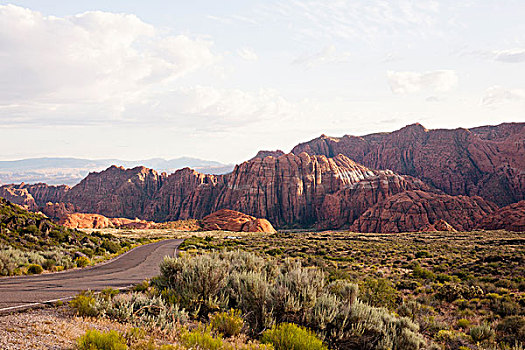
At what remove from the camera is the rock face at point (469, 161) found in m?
131

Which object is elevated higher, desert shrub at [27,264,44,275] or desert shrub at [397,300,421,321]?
desert shrub at [27,264,44,275]

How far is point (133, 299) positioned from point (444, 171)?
179 m

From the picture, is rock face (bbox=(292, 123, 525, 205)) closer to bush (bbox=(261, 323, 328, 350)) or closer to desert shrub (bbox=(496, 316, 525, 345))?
desert shrub (bbox=(496, 316, 525, 345))

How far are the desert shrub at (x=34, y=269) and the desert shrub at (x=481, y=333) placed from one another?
19.8m

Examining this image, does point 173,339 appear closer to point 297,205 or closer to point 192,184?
point 297,205

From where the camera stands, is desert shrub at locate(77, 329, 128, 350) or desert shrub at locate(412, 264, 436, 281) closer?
desert shrub at locate(77, 329, 128, 350)

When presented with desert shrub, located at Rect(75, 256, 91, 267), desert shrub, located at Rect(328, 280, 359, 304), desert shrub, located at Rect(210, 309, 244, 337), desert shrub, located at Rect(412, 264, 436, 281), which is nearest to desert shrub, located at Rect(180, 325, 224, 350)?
desert shrub, located at Rect(210, 309, 244, 337)

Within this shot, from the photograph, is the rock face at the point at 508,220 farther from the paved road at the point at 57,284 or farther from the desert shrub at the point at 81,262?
the desert shrub at the point at 81,262

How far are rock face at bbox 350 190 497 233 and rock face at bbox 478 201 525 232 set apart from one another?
8992 mm

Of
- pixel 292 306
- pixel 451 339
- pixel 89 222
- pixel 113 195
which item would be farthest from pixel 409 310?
pixel 113 195

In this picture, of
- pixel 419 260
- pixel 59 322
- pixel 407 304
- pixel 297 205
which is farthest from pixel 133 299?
pixel 297 205

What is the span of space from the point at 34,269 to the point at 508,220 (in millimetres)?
94429

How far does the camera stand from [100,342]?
5.32m

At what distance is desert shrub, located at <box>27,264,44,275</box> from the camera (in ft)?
51.1
